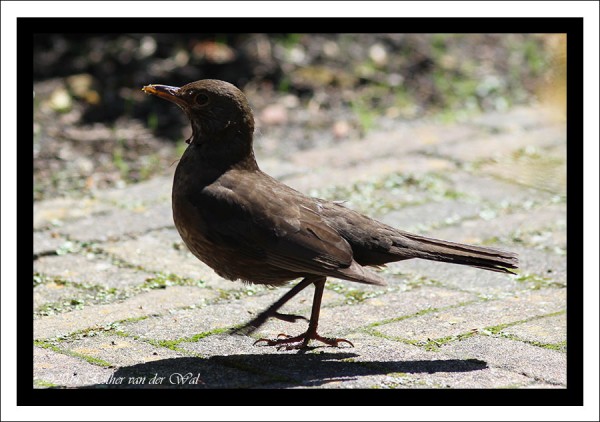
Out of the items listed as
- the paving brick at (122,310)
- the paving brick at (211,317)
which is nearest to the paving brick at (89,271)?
the paving brick at (122,310)

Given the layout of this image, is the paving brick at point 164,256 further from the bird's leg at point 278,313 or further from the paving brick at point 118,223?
the bird's leg at point 278,313

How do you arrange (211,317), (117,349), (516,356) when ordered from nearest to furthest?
(516,356)
(117,349)
(211,317)

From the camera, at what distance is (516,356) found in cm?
516

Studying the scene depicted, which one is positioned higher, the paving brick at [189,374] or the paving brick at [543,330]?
the paving brick at [543,330]

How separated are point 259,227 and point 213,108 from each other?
0.73m

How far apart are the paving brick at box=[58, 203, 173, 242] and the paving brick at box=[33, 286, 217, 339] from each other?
1.12 metres

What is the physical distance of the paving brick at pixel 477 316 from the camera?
18.1ft

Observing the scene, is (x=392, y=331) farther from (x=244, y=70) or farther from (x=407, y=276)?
(x=244, y=70)

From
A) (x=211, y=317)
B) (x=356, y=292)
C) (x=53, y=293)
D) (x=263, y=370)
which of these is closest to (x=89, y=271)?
(x=53, y=293)

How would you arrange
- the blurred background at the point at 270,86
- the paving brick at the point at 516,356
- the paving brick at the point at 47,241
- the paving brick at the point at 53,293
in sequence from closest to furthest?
the paving brick at the point at 516,356 < the paving brick at the point at 53,293 < the paving brick at the point at 47,241 < the blurred background at the point at 270,86

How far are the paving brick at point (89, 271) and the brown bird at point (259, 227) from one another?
108 centimetres

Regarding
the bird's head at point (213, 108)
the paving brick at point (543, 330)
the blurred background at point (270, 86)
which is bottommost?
the paving brick at point (543, 330)

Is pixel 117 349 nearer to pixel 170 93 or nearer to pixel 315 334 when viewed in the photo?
pixel 315 334

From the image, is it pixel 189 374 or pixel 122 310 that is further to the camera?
pixel 122 310
